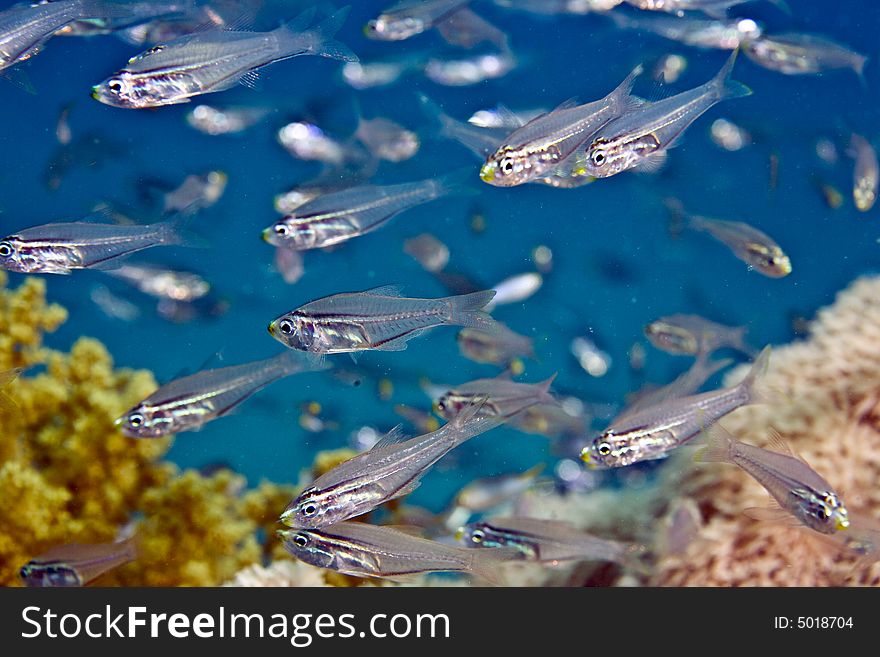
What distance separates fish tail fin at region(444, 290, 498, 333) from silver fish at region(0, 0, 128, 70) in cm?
238

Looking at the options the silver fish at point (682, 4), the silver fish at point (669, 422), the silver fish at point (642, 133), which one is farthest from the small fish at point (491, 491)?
the silver fish at point (682, 4)

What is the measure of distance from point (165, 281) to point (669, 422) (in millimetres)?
6646

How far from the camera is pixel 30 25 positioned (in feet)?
12.1

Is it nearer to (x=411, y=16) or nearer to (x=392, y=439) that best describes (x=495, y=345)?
(x=411, y=16)

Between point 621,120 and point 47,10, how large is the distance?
9.60 feet

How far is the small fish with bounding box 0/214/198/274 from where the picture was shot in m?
4.10

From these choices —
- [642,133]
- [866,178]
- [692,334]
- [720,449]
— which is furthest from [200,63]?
[866,178]

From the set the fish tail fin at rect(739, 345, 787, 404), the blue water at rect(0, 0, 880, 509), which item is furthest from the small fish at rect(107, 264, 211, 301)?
the fish tail fin at rect(739, 345, 787, 404)

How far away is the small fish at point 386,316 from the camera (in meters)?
3.60

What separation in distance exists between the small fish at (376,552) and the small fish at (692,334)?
342cm

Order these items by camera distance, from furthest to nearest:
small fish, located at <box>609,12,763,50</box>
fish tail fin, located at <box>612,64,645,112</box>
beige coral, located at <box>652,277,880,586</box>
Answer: small fish, located at <box>609,12,763,50</box>, beige coral, located at <box>652,277,880,586</box>, fish tail fin, located at <box>612,64,645,112</box>

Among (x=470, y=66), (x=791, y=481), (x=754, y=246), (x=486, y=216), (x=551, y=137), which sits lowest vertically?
(x=486, y=216)

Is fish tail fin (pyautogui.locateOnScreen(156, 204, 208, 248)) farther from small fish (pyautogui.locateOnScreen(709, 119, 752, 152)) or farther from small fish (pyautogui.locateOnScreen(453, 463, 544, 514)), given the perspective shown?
small fish (pyautogui.locateOnScreen(709, 119, 752, 152))
